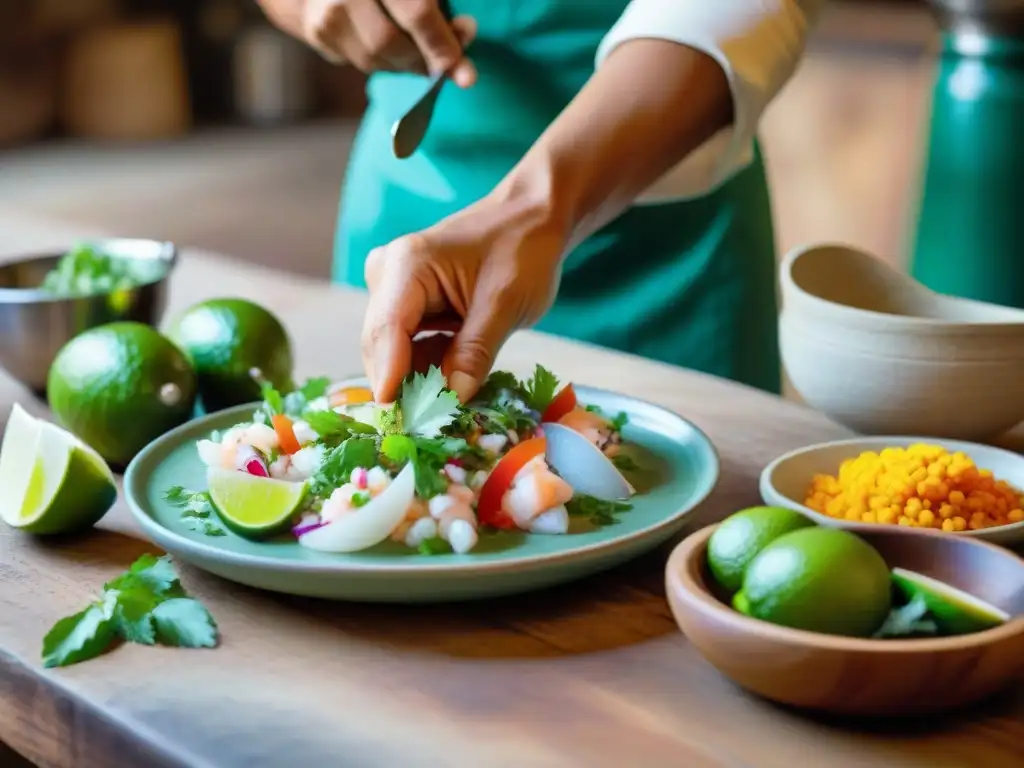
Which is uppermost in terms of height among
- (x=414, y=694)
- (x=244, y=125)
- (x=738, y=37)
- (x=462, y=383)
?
(x=738, y=37)

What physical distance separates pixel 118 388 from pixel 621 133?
0.54 metres

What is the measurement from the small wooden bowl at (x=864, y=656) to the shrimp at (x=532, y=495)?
0.53ft

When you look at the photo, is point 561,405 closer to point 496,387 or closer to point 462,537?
point 496,387

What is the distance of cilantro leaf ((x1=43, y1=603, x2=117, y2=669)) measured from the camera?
906 mm

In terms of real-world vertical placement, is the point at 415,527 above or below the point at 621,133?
below

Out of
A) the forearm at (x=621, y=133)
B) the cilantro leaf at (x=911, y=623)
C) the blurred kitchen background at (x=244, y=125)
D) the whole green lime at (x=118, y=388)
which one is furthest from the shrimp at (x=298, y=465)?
the blurred kitchen background at (x=244, y=125)

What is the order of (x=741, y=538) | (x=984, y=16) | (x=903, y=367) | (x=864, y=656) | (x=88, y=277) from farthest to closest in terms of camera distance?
(x=984, y=16) → (x=88, y=277) → (x=903, y=367) → (x=741, y=538) → (x=864, y=656)

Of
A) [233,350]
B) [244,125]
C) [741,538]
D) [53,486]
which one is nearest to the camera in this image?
[741,538]

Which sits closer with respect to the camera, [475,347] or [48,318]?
[475,347]

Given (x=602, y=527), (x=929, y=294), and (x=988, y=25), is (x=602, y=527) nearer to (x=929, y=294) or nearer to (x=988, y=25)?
(x=929, y=294)

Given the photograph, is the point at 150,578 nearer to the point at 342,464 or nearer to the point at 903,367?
the point at 342,464

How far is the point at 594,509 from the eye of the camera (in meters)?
1.04

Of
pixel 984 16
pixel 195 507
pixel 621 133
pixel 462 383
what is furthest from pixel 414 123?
pixel 984 16

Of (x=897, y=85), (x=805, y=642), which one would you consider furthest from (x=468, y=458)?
(x=897, y=85)
